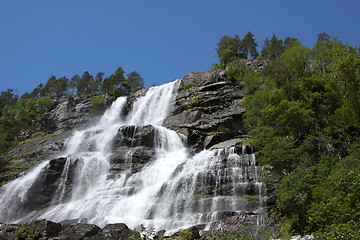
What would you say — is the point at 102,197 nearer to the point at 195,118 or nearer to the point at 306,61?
the point at 195,118

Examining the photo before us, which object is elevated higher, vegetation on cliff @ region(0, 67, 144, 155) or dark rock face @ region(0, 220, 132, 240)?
vegetation on cliff @ region(0, 67, 144, 155)

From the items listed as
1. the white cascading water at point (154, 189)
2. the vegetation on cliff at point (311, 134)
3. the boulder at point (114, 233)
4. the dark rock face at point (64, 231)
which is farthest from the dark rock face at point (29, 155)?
the vegetation on cliff at point (311, 134)

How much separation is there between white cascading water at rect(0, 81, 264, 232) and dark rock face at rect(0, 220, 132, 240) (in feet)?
9.87

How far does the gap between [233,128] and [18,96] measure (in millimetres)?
66216

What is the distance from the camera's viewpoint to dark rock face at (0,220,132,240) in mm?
18900

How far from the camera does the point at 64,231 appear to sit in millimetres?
20594

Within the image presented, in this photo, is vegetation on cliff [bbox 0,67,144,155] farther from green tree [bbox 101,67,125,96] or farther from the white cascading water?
the white cascading water

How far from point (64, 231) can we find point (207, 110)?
25.4 meters

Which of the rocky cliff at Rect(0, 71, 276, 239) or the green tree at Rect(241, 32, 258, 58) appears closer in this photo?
the rocky cliff at Rect(0, 71, 276, 239)

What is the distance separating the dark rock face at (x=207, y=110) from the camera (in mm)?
35531

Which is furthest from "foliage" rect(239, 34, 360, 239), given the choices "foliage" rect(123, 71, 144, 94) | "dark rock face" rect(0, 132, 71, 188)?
"foliage" rect(123, 71, 144, 94)

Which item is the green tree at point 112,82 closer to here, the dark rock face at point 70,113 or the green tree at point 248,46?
the dark rock face at point 70,113

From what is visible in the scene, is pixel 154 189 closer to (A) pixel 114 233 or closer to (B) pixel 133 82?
(A) pixel 114 233

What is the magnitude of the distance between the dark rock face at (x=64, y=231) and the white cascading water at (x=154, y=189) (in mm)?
3009
